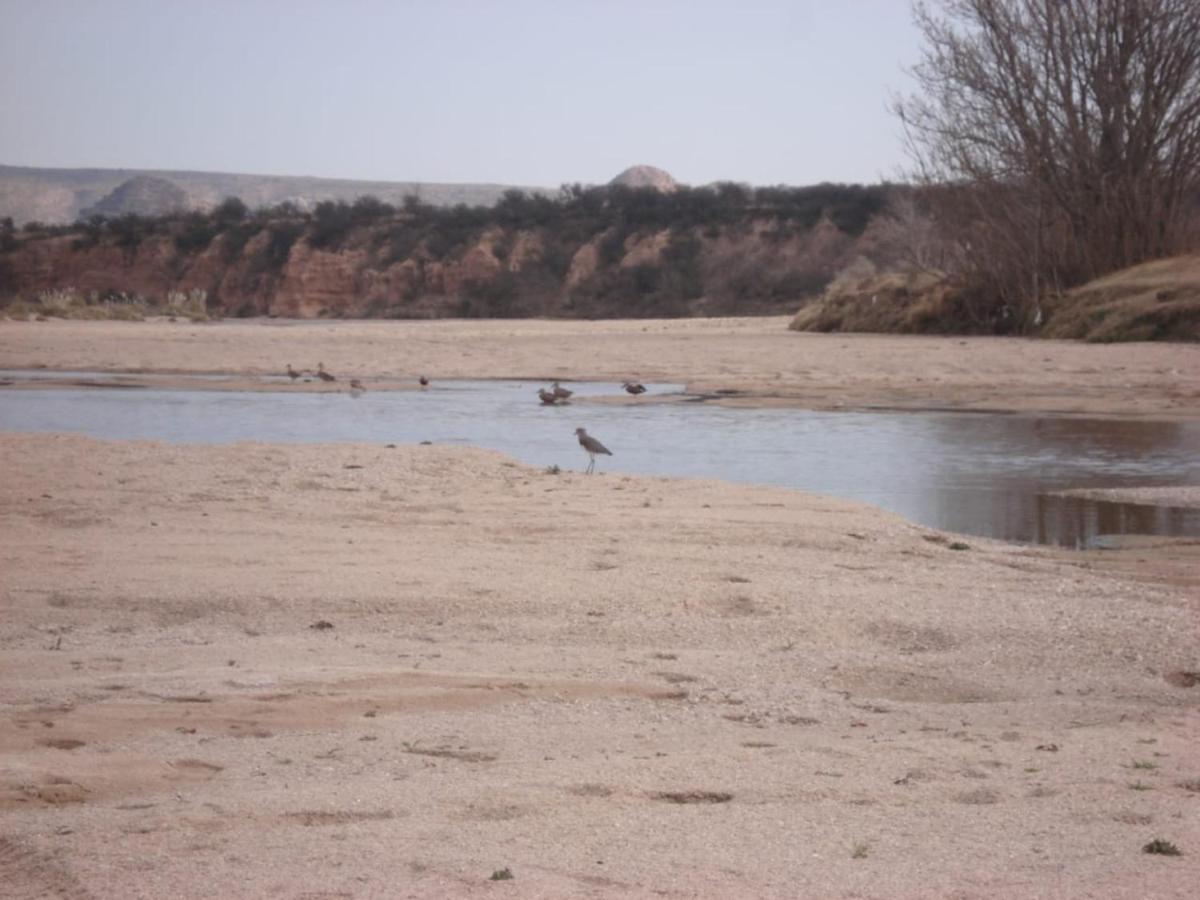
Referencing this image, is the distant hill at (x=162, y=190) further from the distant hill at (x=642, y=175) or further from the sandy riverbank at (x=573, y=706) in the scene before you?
the sandy riverbank at (x=573, y=706)

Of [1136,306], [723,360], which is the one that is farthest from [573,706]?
[1136,306]

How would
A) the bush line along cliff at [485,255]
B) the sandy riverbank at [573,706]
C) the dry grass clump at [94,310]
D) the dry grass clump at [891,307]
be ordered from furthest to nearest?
the bush line along cliff at [485,255], the dry grass clump at [94,310], the dry grass clump at [891,307], the sandy riverbank at [573,706]

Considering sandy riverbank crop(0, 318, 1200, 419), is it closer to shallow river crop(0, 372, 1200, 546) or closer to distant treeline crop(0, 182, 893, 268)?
shallow river crop(0, 372, 1200, 546)

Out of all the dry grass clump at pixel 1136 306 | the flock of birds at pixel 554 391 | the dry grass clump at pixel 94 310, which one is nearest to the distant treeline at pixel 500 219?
the dry grass clump at pixel 94 310

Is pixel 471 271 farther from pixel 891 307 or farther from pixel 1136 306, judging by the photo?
pixel 1136 306

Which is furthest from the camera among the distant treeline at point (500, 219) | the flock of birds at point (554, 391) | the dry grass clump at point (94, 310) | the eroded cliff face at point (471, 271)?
the distant treeline at point (500, 219)

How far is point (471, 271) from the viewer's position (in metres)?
58.1

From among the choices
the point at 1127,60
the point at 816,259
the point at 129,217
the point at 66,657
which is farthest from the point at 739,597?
the point at 129,217

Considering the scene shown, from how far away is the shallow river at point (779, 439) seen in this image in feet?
36.3

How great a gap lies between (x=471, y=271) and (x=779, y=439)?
43977 mm

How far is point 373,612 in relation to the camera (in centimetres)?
691

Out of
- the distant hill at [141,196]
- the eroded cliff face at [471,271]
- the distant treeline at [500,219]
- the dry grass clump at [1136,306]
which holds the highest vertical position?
the distant hill at [141,196]

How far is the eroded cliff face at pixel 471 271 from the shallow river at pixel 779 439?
33066 millimetres

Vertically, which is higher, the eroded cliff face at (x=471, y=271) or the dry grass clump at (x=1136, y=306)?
the eroded cliff face at (x=471, y=271)
